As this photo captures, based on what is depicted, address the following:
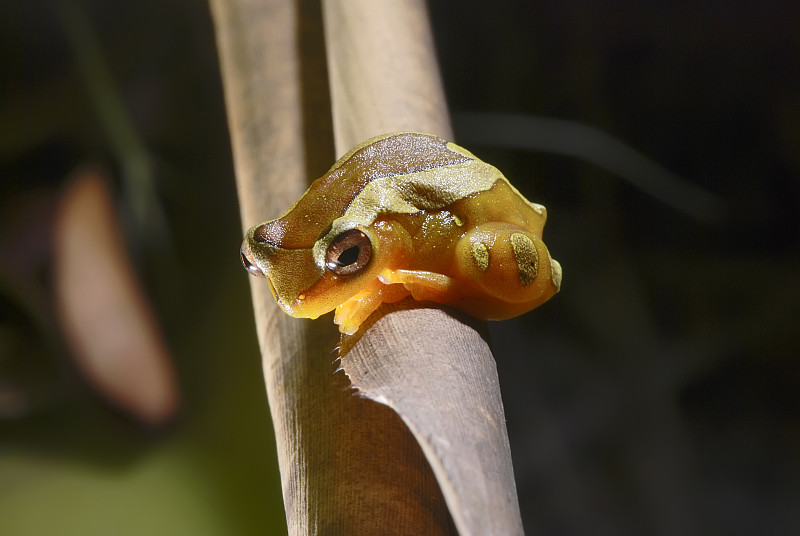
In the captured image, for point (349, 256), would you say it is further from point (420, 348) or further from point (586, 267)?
point (586, 267)

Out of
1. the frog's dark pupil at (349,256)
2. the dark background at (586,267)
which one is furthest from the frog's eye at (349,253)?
the dark background at (586,267)

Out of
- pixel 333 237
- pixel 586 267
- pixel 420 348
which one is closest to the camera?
pixel 420 348

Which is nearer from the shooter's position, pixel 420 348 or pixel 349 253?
pixel 420 348

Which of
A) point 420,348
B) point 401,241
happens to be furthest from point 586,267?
point 420,348

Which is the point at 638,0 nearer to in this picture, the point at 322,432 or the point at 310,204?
the point at 310,204

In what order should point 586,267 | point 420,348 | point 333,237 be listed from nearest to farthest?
point 420,348
point 333,237
point 586,267

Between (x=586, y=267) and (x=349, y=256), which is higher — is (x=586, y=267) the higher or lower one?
the lower one

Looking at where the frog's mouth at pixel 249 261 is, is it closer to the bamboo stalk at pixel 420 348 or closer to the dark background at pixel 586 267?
the bamboo stalk at pixel 420 348
